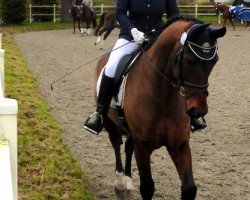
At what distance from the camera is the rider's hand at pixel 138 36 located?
17.5 ft

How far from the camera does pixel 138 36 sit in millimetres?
5352

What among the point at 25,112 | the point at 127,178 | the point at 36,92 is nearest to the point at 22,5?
the point at 36,92

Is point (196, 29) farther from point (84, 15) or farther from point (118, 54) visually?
point (84, 15)

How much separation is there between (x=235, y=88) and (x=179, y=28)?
8.95 metres

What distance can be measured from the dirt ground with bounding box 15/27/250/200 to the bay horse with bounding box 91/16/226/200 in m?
1.25

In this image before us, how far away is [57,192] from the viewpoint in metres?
6.06

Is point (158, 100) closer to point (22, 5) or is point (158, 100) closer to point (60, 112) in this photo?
point (60, 112)

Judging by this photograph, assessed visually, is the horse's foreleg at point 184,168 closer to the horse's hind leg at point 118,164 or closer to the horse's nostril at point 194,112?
the horse's nostril at point 194,112

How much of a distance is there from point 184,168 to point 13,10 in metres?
33.1

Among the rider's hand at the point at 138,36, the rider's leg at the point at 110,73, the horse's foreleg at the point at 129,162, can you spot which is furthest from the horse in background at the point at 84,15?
the rider's hand at the point at 138,36

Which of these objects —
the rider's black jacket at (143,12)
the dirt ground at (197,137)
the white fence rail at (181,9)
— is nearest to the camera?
the rider's black jacket at (143,12)

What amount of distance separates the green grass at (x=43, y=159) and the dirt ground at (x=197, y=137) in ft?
0.72

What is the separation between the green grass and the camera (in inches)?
239

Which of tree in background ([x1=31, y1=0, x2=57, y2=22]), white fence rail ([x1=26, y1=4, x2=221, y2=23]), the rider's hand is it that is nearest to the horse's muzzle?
→ the rider's hand
